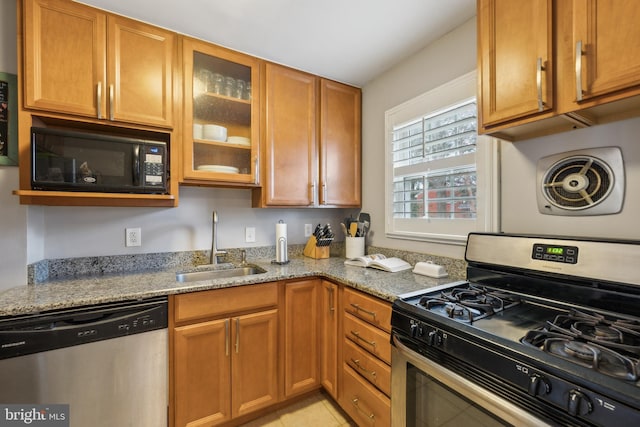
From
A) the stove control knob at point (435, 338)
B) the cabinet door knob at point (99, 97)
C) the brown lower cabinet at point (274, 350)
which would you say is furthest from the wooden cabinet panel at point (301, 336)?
the cabinet door knob at point (99, 97)

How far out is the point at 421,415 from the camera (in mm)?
1103

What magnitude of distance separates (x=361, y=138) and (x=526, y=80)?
1409mm

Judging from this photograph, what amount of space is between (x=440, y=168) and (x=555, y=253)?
0.78m

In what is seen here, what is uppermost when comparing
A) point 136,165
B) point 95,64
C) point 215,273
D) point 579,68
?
point 95,64

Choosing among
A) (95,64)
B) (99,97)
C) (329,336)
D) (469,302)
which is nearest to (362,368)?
(329,336)

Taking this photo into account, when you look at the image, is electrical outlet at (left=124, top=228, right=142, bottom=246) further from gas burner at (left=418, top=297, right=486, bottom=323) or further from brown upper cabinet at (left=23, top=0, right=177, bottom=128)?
gas burner at (left=418, top=297, right=486, bottom=323)

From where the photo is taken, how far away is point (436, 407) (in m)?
1.03

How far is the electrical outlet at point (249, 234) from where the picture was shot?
2.18 m

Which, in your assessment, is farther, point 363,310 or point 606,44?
point 363,310

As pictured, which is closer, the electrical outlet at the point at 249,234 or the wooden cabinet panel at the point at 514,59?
the wooden cabinet panel at the point at 514,59

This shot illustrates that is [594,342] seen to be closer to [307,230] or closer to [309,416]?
[309,416]

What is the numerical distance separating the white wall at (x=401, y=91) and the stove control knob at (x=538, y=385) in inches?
37.1

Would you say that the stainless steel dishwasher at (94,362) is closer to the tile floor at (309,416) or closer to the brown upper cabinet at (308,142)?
the tile floor at (309,416)

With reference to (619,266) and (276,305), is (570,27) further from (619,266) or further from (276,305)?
(276,305)
